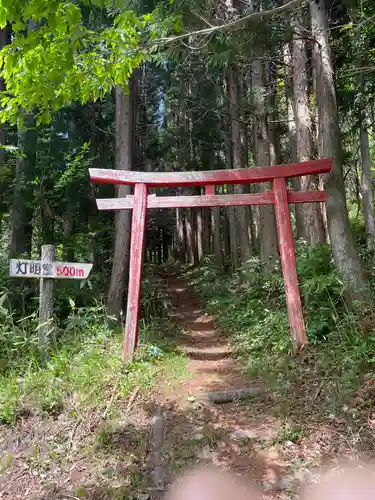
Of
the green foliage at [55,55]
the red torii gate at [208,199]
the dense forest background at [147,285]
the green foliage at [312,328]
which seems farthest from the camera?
the red torii gate at [208,199]

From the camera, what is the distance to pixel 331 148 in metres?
6.70

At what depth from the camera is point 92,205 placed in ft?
39.6

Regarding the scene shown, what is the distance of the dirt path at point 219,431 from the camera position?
12.3 ft

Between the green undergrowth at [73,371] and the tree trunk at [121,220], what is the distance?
173 centimetres

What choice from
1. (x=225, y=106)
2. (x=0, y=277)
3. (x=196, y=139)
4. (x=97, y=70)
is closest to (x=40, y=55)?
(x=97, y=70)

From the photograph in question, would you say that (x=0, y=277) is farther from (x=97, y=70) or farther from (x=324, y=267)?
(x=324, y=267)

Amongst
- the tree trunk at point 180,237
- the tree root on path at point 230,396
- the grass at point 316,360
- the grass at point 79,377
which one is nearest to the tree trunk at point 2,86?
the grass at point 79,377

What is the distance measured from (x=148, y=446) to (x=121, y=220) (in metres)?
5.85

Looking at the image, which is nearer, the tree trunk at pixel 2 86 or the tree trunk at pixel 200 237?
the tree trunk at pixel 2 86

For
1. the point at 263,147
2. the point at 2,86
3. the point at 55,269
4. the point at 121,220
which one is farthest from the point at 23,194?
the point at 263,147

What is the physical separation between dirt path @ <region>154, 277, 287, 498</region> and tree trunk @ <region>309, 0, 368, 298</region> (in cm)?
→ 266

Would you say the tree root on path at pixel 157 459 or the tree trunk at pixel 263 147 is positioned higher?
the tree trunk at pixel 263 147

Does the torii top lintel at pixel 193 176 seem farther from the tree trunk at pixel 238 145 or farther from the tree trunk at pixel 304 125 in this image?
the tree trunk at pixel 238 145

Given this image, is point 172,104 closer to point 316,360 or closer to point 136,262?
point 136,262
